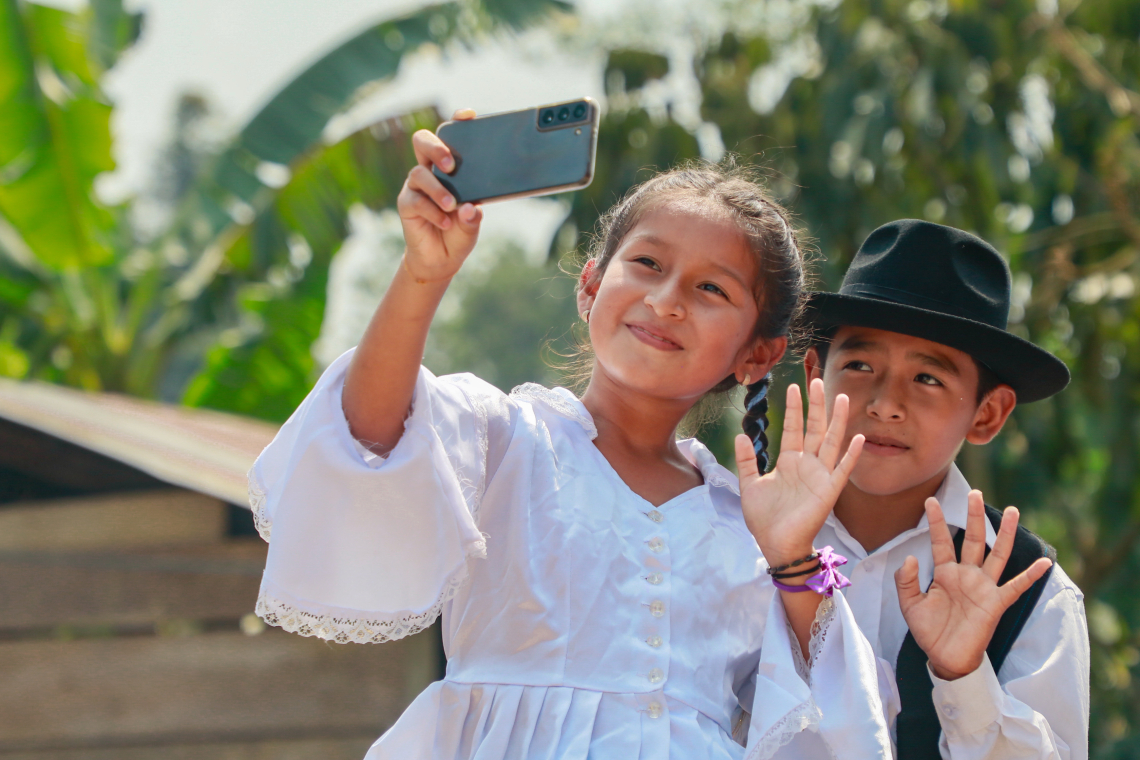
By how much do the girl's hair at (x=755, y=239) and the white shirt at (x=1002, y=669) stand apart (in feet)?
0.91

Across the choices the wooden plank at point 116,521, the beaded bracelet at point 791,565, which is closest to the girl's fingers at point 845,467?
the beaded bracelet at point 791,565

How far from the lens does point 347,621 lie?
4.19ft

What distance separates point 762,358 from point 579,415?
1.26ft

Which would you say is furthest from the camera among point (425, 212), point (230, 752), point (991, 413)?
point (230, 752)

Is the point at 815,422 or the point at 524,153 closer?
the point at 524,153

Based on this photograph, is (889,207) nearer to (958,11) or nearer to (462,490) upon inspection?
(958,11)

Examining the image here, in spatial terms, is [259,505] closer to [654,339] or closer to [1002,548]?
[654,339]

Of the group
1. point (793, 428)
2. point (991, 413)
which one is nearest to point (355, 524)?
point (793, 428)

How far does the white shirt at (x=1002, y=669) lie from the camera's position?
1.53 meters

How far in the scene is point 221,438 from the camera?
14.8ft

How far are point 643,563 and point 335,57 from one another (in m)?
6.23

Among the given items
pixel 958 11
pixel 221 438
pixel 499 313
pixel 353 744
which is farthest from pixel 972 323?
pixel 499 313

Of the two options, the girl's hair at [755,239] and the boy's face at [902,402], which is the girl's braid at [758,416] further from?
the boy's face at [902,402]

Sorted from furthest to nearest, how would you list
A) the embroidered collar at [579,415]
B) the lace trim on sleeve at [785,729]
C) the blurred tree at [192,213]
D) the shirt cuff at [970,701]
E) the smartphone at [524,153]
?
the blurred tree at [192,213] → the embroidered collar at [579,415] → the shirt cuff at [970,701] → the lace trim on sleeve at [785,729] → the smartphone at [524,153]
